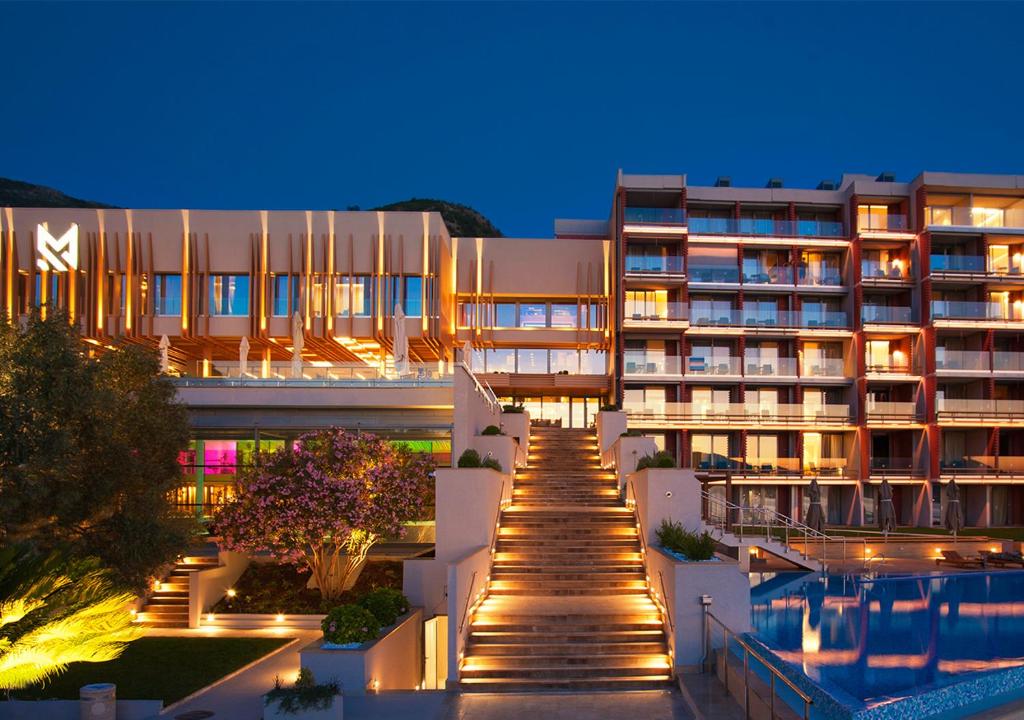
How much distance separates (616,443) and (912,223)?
26002 mm

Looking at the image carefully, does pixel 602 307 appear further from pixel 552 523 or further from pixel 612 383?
pixel 552 523

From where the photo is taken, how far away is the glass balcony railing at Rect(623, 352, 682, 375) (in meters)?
41.3

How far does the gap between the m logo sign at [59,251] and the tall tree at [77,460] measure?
25.6 metres

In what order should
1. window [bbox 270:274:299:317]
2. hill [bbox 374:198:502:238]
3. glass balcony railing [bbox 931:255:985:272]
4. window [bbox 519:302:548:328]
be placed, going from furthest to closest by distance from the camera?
hill [bbox 374:198:502:238], window [bbox 519:302:548:328], glass balcony railing [bbox 931:255:985:272], window [bbox 270:274:299:317]

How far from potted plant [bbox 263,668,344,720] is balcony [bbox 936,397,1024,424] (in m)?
36.9

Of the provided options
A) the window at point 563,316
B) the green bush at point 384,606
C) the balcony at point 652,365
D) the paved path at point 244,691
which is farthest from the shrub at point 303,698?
the window at point 563,316

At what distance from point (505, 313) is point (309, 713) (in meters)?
32.7

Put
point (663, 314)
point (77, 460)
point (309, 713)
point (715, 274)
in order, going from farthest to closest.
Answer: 1. point (715, 274)
2. point (663, 314)
3. point (77, 460)
4. point (309, 713)

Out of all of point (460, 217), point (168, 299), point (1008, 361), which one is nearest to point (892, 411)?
point (1008, 361)

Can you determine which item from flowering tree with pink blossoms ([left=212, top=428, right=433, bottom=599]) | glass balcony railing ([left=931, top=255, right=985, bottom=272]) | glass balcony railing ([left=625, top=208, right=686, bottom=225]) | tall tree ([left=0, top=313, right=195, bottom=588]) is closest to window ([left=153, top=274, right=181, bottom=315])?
glass balcony railing ([left=625, top=208, right=686, bottom=225])

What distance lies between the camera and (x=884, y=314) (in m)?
41.4

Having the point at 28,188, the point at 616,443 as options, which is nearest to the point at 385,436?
the point at 616,443

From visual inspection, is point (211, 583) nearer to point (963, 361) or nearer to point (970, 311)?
point (963, 361)

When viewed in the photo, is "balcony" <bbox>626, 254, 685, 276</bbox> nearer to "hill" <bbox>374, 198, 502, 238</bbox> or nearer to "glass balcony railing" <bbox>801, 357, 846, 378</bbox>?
"glass balcony railing" <bbox>801, 357, 846, 378</bbox>
